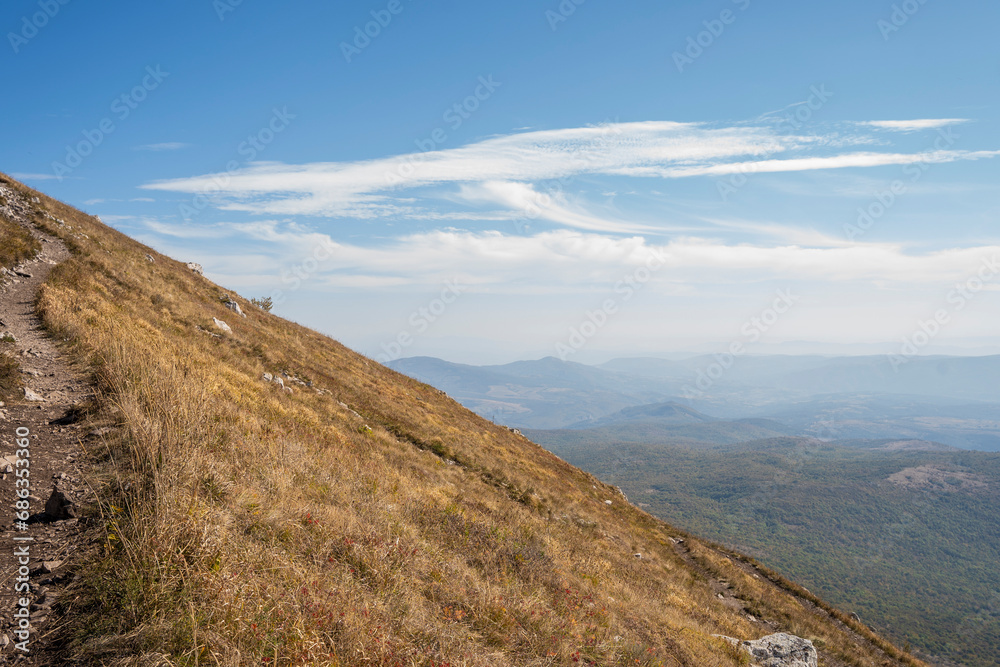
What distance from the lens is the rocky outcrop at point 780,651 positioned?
1091 cm

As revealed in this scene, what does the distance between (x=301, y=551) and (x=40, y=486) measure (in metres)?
3.13

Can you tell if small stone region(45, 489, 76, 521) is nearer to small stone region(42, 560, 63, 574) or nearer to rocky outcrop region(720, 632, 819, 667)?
small stone region(42, 560, 63, 574)

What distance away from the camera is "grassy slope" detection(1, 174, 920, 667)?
4.11 meters

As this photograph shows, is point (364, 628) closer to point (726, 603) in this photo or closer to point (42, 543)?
point (42, 543)

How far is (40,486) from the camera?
5.32 meters

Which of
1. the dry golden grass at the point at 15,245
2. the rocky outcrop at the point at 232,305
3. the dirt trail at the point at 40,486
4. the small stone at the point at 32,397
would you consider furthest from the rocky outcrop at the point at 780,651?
the rocky outcrop at the point at 232,305

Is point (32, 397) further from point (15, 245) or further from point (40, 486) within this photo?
point (15, 245)

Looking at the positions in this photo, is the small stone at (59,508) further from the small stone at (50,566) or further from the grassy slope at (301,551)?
the small stone at (50,566)

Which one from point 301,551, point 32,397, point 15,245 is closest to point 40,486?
point 32,397

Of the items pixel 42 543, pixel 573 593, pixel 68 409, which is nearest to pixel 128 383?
pixel 68 409

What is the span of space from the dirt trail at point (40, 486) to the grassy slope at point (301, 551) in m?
0.26

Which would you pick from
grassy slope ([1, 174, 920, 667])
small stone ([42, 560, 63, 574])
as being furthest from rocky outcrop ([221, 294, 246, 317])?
small stone ([42, 560, 63, 574])

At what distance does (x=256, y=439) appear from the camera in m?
8.03

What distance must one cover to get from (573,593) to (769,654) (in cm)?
657
